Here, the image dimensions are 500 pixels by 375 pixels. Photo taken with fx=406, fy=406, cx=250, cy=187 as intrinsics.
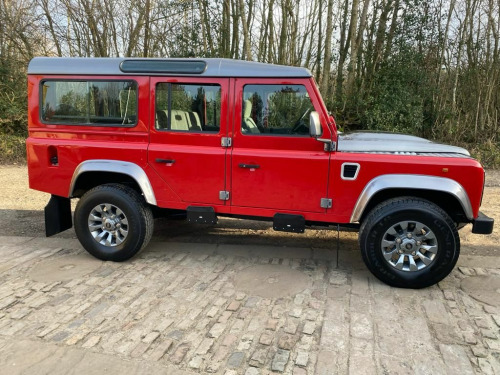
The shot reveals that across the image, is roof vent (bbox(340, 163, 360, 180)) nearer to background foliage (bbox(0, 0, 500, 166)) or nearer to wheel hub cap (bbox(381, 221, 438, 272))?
wheel hub cap (bbox(381, 221, 438, 272))

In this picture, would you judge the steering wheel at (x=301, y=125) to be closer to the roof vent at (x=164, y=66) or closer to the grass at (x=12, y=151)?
the roof vent at (x=164, y=66)

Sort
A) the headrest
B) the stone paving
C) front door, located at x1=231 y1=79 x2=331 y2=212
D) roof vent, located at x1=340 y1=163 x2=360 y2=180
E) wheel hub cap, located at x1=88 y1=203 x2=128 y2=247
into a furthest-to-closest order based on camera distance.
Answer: wheel hub cap, located at x1=88 y1=203 x2=128 y2=247 < the headrest < front door, located at x1=231 y1=79 x2=331 y2=212 < roof vent, located at x1=340 y1=163 x2=360 y2=180 < the stone paving

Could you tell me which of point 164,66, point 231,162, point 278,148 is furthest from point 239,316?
point 164,66

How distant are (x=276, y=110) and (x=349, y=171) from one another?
0.97m

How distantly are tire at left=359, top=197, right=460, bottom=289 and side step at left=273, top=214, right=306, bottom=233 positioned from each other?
60 cm

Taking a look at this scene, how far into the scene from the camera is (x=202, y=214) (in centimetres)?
443

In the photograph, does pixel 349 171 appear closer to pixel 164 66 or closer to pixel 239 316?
pixel 239 316

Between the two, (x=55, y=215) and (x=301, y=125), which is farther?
(x=55, y=215)

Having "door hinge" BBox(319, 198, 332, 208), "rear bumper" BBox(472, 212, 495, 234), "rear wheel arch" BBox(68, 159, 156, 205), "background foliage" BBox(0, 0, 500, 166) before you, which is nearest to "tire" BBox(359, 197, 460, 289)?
"rear bumper" BBox(472, 212, 495, 234)

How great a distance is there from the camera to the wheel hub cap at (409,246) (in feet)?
12.8

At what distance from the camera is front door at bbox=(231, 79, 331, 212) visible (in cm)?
411

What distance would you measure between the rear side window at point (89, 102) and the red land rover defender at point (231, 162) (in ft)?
0.04

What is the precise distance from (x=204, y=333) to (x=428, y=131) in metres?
11.3

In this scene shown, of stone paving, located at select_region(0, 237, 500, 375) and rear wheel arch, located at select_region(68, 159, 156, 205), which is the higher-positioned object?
rear wheel arch, located at select_region(68, 159, 156, 205)
